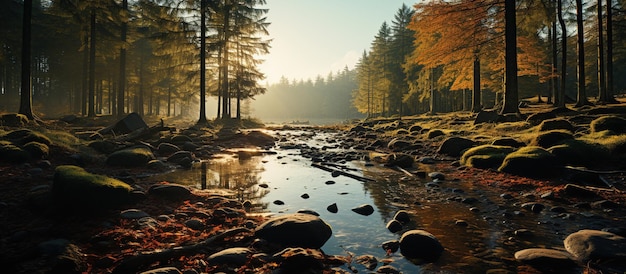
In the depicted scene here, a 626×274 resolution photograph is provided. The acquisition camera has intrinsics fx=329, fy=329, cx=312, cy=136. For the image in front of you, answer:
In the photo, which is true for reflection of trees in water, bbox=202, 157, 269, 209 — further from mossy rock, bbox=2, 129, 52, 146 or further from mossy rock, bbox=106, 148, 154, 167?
mossy rock, bbox=2, 129, 52, 146

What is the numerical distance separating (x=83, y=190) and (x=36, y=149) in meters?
4.56

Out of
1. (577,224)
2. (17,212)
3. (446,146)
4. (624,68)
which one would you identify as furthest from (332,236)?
(624,68)

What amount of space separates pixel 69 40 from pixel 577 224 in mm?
43653

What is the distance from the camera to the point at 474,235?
4406 mm

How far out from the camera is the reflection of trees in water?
23.2 feet

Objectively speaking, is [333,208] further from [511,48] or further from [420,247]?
[511,48]

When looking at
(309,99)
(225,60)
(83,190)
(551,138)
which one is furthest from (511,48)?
(309,99)

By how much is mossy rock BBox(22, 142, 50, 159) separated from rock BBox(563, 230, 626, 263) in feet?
34.8

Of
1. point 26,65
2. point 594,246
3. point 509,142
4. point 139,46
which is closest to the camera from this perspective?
point 594,246

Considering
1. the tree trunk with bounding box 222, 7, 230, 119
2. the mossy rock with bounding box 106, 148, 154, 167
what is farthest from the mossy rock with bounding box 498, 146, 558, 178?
the tree trunk with bounding box 222, 7, 230, 119

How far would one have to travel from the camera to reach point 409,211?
18.4ft

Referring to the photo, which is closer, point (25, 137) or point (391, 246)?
point (391, 246)

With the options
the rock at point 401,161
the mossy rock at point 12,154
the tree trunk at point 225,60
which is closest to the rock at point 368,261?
the rock at point 401,161

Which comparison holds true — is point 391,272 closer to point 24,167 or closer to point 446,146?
point 24,167
